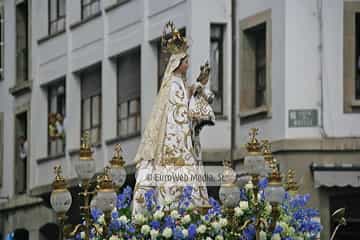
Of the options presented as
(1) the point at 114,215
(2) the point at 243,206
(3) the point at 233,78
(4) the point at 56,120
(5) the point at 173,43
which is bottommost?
(1) the point at 114,215

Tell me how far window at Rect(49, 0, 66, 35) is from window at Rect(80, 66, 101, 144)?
8.15ft

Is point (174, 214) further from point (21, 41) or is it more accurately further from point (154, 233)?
point (21, 41)

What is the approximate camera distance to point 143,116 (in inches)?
1435

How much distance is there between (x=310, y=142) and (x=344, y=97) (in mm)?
1170

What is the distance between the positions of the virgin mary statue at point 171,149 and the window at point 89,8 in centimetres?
2161

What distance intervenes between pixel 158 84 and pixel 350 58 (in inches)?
233

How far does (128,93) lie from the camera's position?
38.0 m

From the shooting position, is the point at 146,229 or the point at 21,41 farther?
the point at 21,41

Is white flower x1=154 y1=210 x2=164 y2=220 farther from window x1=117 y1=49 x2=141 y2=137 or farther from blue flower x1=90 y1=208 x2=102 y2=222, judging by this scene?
window x1=117 y1=49 x2=141 y2=137

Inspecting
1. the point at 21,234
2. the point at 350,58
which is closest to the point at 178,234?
the point at 350,58

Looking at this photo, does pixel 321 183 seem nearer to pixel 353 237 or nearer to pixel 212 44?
pixel 353 237

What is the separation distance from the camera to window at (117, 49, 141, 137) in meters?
37.4

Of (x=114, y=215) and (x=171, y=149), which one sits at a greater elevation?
(x=171, y=149)

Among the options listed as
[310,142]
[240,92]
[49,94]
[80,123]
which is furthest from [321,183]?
[49,94]
